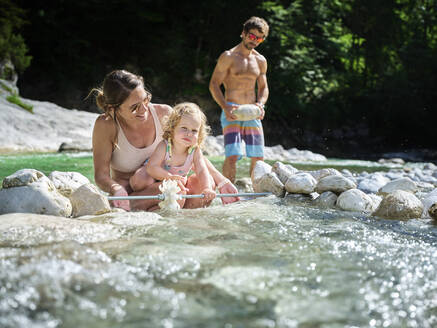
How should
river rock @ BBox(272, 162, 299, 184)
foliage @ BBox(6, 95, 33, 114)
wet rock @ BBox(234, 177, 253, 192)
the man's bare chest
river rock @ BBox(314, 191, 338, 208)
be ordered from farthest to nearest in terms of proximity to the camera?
foliage @ BBox(6, 95, 33, 114) → the man's bare chest → wet rock @ BBox(234, 177, 253, 192) → river rock @ BBox(272, 162, 299, 184) → river rock @ BBox(314, 191, 338, 208)

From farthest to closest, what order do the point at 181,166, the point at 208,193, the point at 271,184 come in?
the point at 271,184, the point at 181,166, the point at 208,193

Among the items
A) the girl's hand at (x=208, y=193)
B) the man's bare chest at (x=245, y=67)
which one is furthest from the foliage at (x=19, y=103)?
the girl's hand at (x=208, y=193)

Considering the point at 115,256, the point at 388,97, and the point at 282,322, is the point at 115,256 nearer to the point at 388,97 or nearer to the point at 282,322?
the point at 282,322

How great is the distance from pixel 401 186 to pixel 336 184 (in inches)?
34.0

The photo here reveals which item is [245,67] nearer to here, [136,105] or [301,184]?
[301,184]

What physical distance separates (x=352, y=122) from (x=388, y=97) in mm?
1959

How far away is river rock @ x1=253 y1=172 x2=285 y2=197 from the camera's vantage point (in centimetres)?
358

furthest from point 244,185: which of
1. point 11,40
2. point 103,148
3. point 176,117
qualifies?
point 11,40

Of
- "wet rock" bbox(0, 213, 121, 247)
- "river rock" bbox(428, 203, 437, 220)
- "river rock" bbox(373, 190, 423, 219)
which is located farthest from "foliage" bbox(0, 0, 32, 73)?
"river rock" bbox(428, 203, 437, 220)

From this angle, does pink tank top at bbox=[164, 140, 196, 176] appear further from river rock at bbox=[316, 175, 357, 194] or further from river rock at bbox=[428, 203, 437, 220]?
river rock at bbox=[428, 203, 437, 220]

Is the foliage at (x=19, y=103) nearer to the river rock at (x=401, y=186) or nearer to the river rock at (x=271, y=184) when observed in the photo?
the river rock at (x=271, y=184)

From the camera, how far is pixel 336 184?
330 centimetres

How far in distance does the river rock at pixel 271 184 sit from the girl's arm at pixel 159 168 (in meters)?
0.88

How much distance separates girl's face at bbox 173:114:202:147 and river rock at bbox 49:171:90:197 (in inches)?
34.8
